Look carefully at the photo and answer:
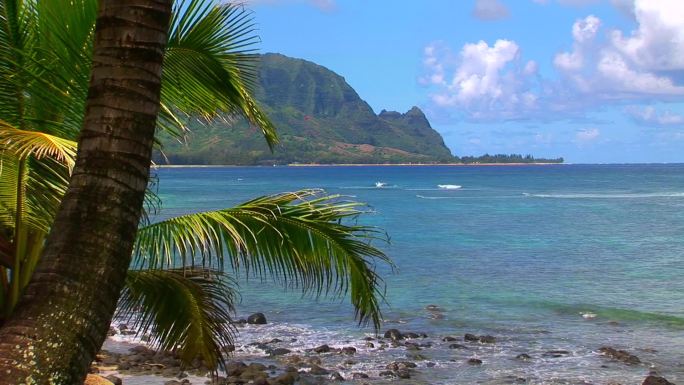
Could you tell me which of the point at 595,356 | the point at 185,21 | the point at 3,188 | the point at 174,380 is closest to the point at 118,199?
the point at 3,188

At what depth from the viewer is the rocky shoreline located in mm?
14930

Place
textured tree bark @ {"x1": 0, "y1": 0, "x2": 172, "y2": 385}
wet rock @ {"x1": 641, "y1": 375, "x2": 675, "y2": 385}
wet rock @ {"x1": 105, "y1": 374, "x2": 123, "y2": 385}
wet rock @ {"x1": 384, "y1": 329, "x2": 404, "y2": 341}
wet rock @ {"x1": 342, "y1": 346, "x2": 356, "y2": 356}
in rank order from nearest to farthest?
textured tree bark @ {"x1": 0, "y1": 0, "x2": 172, "y2": 385}, wet rock @ {"x1": 105, "y1": 374, "x2": 123, "y2": 385}, wet rock @ {"x1": 641, "y1": 375, "x2": 675, "y2": 385}, wet rock @ {"x1": 342, "y1": 346, "x2": 356, "y2": 356}, wet rock @ {"x1": 384, "y1": 329, "x2": 404, "y2": 341}

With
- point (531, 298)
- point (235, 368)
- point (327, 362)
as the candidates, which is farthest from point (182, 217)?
point (531, 298)

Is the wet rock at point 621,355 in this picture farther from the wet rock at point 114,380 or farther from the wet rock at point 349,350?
the wet rock at point 114,380

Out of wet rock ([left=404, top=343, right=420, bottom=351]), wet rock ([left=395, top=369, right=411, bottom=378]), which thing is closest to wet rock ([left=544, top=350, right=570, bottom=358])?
wet rock ([left=404, top=343, right=420, bottom=351])

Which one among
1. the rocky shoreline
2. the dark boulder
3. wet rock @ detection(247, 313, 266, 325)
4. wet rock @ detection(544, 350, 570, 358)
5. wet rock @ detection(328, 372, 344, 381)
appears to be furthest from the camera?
wet rock @ detection(247, 313, 266, 325)

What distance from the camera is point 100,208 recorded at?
3.79 meters

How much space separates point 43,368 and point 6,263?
291 centimetres

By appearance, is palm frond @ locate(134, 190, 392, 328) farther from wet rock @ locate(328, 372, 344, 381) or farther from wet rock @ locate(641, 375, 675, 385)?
wet rock @ locate(641, 375, 675, 385)

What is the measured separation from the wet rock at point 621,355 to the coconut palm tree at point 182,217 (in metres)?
12.0

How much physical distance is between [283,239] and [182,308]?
3.76 feet

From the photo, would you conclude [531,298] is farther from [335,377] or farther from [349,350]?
[335,377]

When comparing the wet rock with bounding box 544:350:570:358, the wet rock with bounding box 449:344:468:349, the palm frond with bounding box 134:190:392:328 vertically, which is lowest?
the wet rock with bounding box 449:344:468:349

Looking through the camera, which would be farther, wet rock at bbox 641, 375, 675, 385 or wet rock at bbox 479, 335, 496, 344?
wet rock at bbox 479, 335, 496, 344
